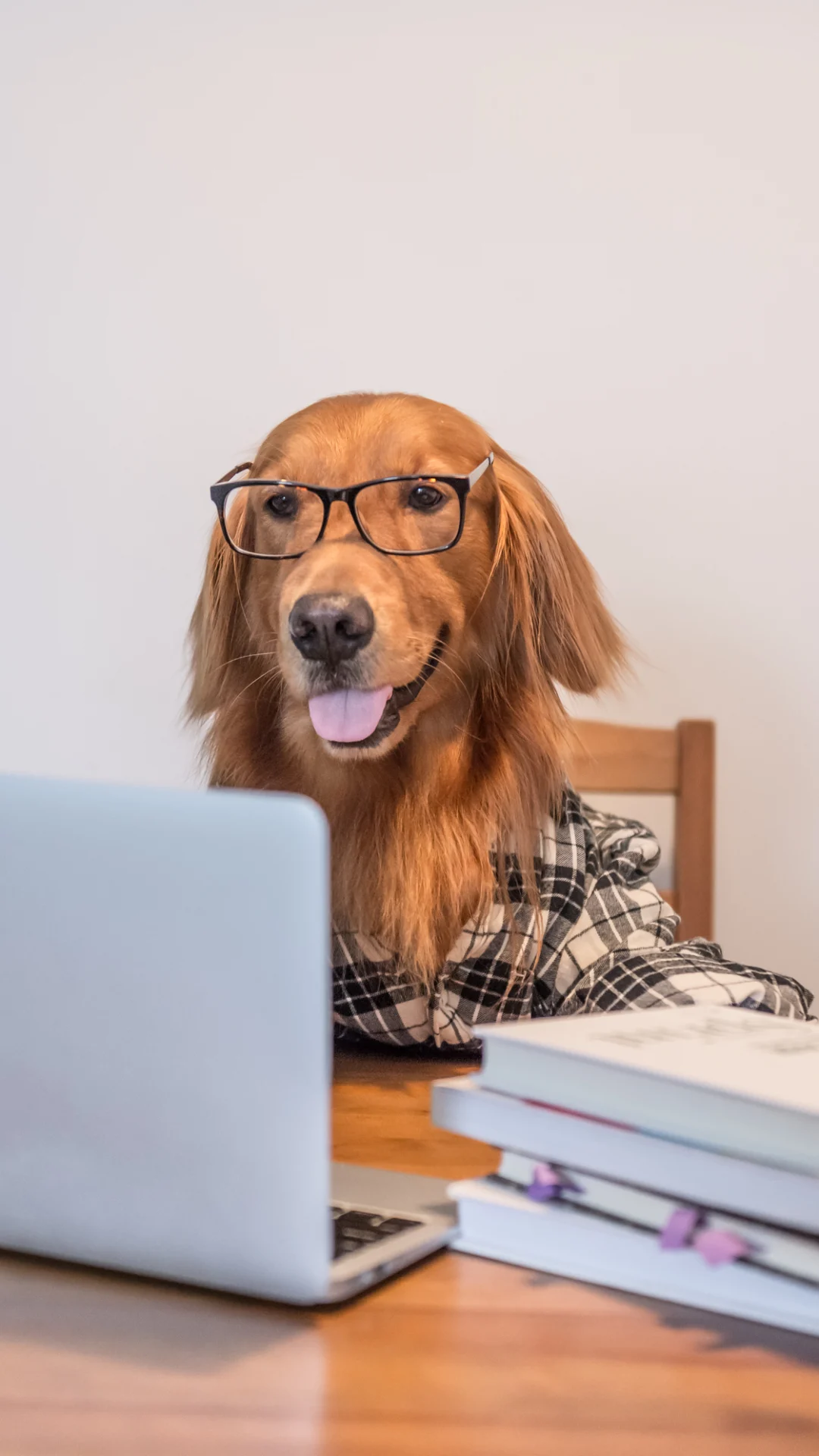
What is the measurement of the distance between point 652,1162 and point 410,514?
75cm

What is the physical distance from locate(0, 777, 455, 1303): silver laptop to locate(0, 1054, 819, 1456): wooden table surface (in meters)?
0.02

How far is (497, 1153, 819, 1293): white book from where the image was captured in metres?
0.53

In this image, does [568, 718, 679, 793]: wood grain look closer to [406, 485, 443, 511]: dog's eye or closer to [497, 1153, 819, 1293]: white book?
[406, 485, 443, 511]: dog's eye

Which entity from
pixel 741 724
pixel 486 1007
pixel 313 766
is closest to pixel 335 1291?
pixel 486 1007

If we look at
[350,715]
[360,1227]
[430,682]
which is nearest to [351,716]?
[350,715]

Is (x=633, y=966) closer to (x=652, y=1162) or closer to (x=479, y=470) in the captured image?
(x=479, y=470)

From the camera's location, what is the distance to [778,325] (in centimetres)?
204

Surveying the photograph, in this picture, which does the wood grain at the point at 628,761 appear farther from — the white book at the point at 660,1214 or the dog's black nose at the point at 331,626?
the white book at the point at 660,1214

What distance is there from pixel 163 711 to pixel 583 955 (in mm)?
1250

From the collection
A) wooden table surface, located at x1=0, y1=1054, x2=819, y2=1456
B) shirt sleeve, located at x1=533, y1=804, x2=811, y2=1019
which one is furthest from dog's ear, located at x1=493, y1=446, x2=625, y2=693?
wooden table surface, located at x1=0, y1=1054, x2=819, y2=1456

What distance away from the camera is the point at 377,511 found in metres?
1.19

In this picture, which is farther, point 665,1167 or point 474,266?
point 474,266

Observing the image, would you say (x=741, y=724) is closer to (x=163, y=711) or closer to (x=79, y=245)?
(x=163, y=711)

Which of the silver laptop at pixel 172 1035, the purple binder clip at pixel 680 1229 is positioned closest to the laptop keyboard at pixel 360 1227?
the silver laptop at pixel 172 1035
